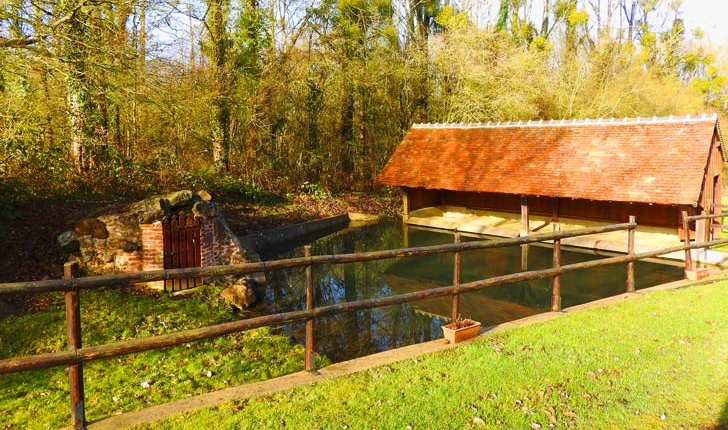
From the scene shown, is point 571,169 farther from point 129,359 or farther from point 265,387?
point 265,387

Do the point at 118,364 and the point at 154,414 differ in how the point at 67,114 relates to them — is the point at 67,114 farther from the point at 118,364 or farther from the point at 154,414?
→ the point at 154,414

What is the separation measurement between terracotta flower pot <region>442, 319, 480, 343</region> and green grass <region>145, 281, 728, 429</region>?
11 cm

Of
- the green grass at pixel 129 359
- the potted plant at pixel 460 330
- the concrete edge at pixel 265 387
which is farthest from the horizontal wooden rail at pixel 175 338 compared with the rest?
the green grass at pixel 129 359

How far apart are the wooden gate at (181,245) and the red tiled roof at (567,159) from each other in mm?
10104

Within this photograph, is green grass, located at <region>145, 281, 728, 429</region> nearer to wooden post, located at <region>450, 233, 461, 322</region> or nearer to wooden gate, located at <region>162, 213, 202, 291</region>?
wooden post, located at <region>450, 233, 461, 322</region>

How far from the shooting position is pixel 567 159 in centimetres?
1522

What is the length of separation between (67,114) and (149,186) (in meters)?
2.90

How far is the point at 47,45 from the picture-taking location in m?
8.70

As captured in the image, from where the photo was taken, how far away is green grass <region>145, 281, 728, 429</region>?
339 centimetres

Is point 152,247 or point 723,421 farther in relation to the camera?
point 152,247

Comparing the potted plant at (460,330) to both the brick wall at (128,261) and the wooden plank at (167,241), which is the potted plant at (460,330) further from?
the brick wall at (128,261)

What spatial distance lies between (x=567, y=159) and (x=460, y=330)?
11944 millimetres

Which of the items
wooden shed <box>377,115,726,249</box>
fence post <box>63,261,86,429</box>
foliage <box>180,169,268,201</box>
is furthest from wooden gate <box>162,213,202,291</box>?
wooden shed <box>377,115,726,249</box>

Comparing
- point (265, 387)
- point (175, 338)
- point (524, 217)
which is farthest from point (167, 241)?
point (524, 217)
